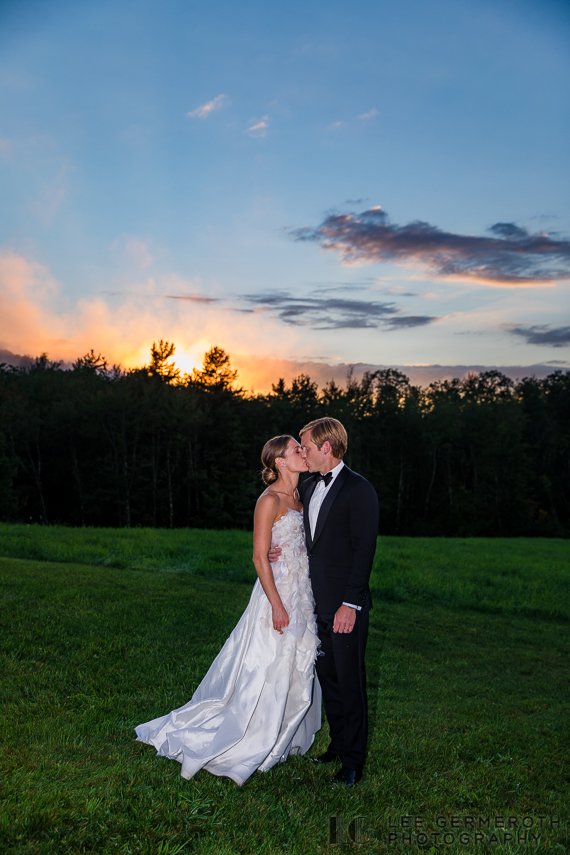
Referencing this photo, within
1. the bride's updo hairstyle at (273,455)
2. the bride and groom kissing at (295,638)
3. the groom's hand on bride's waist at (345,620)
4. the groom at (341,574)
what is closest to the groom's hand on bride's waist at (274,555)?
the bride and groom kissing at (295,638)

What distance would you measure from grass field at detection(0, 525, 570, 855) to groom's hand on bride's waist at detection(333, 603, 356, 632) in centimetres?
116

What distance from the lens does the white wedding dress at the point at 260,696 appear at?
173 inches

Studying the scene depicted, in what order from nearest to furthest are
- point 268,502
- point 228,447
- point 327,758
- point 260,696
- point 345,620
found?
point 345,620 → point 260,696 → point 268,502 → point 327,758 → point 228,447

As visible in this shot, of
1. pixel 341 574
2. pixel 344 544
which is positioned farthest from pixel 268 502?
pixel 341 574

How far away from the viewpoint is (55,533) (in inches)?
715

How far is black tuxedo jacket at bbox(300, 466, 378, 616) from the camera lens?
14.3 ft

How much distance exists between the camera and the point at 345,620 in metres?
4.36

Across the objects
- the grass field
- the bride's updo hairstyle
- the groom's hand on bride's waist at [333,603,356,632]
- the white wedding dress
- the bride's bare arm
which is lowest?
the grass field

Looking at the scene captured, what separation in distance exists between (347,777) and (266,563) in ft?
5.61

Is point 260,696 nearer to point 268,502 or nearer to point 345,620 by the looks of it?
point 345,620

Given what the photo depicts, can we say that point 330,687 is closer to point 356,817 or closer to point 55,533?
point 356,817

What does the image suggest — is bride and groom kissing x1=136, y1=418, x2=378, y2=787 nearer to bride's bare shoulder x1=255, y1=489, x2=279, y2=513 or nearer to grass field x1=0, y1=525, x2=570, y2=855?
bride's bare shoulder x1=255, y1=489, x2=279, y2=513

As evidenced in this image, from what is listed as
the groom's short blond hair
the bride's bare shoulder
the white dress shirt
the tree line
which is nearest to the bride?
the bride's bare shoulder

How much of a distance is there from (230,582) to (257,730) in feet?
31.3
